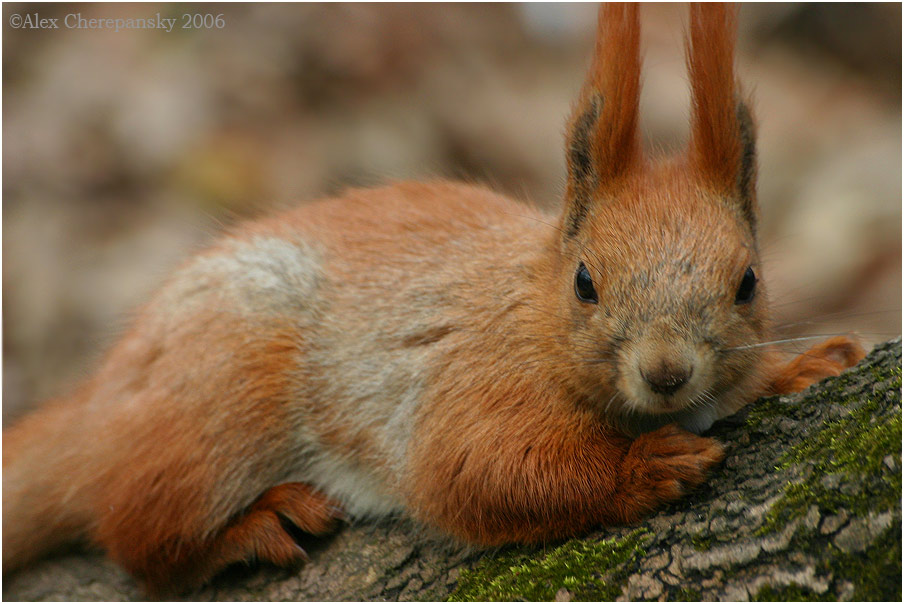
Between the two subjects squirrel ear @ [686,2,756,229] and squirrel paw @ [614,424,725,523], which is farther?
squirrel ear @ [686,2,756,229]

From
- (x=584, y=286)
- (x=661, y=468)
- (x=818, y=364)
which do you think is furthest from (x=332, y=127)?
(x=661, y=468)

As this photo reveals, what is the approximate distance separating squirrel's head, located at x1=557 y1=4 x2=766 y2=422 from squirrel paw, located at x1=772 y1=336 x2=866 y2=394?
15.0 inches

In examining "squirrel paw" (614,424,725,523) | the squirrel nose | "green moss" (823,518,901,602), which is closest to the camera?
"green moss" (823,518,901,602)

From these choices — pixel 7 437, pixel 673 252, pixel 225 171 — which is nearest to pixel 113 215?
pixel 225 171

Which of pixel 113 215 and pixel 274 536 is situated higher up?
pixel 113 215

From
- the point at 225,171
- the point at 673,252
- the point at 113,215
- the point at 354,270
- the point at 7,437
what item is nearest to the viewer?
the point at 673,252

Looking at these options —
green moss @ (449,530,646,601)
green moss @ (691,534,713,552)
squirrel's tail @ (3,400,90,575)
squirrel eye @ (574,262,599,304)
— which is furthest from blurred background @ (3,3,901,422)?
green moss @ (691,534,713,552)

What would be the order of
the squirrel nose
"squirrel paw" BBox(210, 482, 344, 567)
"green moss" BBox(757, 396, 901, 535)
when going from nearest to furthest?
"green moss" BBox(757, 396, 901, 535) → the squirrel nose → "squirrel paw" BBox(210, 482, 344, 567)

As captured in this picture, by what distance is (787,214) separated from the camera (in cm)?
672

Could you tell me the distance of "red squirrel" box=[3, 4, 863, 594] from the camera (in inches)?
98.2

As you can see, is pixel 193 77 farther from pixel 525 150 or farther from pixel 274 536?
pixel 274 536

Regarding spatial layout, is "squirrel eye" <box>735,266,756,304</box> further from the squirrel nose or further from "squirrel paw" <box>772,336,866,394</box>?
"squirrel paw" <box>772,336,866,394</box>

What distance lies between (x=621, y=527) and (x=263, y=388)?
→ 60.0 inches

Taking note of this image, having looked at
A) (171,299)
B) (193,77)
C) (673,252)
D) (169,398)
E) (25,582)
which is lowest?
(25,582)
